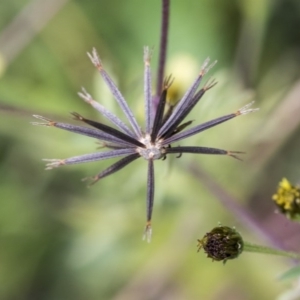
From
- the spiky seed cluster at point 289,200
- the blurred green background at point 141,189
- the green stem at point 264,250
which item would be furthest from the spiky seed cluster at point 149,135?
the blurred green background at point 141,189

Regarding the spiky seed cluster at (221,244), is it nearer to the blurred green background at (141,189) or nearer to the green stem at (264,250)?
the green stem at (264,250)

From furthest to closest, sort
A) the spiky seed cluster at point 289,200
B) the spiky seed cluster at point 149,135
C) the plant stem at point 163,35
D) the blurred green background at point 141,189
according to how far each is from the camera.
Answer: the blurred green background at point 141,189 → the spiky seed cluster at point 289,200 → the plant stem at point 163,35 → the spiky seed cluster at point 149,135

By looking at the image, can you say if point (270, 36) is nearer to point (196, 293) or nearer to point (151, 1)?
point (151, 1)

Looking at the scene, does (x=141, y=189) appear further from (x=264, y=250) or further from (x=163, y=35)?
(x=264, y=250)

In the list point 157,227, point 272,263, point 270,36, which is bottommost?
point 272,263

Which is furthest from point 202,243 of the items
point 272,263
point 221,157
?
point 272,263

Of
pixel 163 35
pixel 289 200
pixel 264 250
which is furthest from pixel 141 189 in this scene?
pixel 264 250

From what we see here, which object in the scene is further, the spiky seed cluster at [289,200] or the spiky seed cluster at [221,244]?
the spiky seed cluster at [289,200]

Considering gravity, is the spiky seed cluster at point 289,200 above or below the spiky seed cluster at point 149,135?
below
